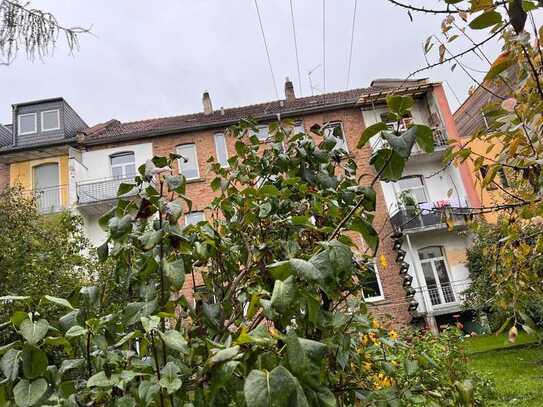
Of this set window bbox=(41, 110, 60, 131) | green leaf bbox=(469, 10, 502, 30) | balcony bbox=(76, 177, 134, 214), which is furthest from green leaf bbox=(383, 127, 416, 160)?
window bbox=(41, 110, 60, 131)

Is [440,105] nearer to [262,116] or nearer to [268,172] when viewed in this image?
[262,116]

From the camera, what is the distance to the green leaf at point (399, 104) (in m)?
1.27

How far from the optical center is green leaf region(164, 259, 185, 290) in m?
1.36

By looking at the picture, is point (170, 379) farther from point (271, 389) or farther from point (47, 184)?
point (47, 184)

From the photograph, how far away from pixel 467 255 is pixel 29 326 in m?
19.0

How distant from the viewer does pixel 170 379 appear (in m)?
1.15

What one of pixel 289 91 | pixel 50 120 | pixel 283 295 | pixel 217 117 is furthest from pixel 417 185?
pixel 283 295

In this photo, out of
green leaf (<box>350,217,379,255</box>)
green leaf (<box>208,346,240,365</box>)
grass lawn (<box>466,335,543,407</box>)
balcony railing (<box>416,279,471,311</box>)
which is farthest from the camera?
balcony railing (<box>416,279,471,311</box>)

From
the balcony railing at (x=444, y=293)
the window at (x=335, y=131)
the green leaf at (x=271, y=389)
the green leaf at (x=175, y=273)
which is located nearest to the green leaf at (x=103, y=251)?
the green leaf at (x=175, y=273)

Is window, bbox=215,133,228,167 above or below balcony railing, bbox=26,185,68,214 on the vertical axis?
above

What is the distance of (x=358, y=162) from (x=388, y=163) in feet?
56.1

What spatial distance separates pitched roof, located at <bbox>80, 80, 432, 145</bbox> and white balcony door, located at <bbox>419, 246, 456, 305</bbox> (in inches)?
273

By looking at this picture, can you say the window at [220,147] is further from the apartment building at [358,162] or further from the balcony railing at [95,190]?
the balcony railing at [95,190]

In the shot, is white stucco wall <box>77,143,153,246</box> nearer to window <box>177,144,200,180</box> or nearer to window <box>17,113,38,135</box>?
window <box>177,144,200,180</box>
